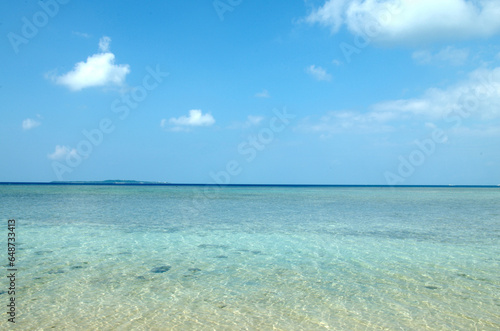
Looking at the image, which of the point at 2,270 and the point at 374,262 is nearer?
the point at 2,270

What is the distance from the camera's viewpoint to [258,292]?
26.7 feet

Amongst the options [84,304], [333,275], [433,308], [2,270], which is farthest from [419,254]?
[2,270]

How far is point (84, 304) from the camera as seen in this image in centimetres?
725

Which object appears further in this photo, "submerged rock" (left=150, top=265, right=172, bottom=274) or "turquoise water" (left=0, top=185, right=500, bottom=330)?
"submerged rock" (left=150, top=265, right=172, bottom=274)

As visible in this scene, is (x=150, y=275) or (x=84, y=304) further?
(x=150, y=275)

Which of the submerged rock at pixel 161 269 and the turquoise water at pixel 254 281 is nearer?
the turquoise water at pixel 254 281

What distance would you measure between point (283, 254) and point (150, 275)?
473 centimetres

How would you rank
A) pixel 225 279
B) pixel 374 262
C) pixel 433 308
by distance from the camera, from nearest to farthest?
pixel 433 308
pixel 225 279
pixel 374 262

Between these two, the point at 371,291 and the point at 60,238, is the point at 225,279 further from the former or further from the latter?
the point at 60,238

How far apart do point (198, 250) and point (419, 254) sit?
7875 mm

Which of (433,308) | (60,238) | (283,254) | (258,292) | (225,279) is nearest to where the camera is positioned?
(433,308)

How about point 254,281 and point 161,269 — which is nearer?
point 254,281

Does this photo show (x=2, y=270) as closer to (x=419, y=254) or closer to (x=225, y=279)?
(x=225, y=279)

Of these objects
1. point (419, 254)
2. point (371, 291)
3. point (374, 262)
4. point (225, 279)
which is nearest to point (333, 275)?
point (371, 291)
